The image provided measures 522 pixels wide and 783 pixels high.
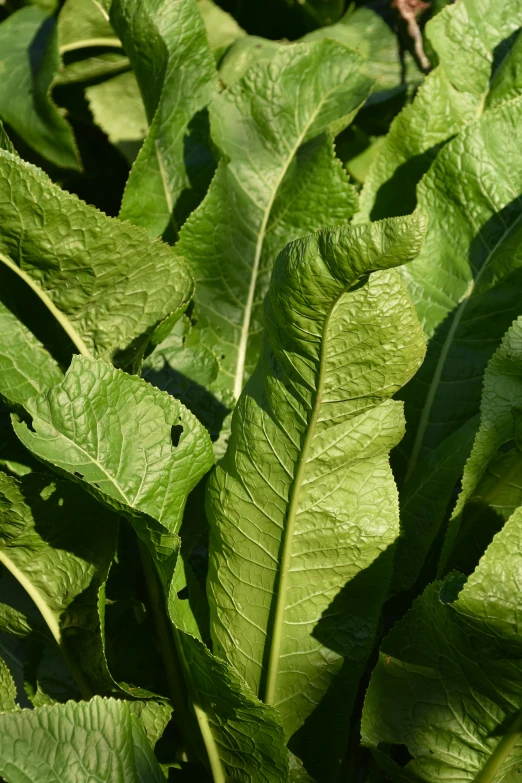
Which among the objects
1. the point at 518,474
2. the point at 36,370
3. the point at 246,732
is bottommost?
the point at 246,732

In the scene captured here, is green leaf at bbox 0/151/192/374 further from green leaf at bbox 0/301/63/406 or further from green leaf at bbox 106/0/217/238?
green leaf at bbox 106/0/217/238

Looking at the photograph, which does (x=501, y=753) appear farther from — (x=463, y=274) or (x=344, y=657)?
(x=463, y=274)

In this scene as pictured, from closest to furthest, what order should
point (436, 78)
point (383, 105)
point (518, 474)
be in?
1. point (518, 474)
2. point (436, 78)
3. point (383, 105)

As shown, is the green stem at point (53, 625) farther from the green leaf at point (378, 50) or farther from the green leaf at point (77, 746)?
the green leaf at point (378, 50)

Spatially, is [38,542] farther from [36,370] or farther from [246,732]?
[246,732]

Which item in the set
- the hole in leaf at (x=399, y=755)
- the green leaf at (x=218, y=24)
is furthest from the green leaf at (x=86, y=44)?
the hole in leaf at (x=399, y=755)

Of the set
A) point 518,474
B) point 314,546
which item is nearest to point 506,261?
point 518,474

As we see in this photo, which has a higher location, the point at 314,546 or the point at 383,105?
the point at 383,105
